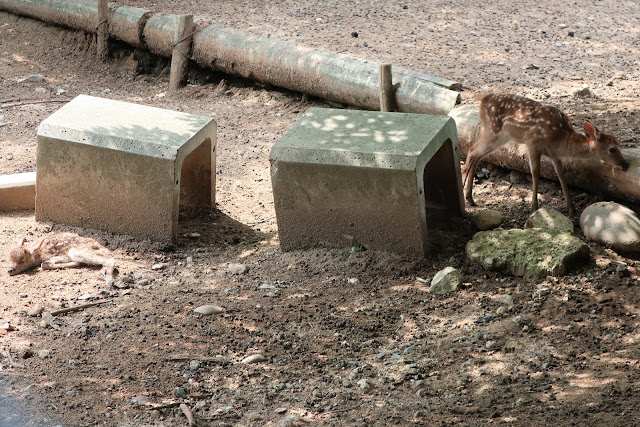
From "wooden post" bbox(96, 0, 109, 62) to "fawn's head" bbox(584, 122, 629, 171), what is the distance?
7.74 meters

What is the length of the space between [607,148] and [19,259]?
4711 mm

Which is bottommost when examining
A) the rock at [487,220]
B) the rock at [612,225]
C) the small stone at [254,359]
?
the small stone at [254,359]

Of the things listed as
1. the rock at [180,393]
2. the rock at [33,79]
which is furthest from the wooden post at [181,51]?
the rock at [180,393]

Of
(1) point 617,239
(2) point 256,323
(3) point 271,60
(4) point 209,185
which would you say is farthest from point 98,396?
(3) point 271,60

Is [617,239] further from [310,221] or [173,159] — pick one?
[173,159]

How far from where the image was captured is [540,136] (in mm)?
6656

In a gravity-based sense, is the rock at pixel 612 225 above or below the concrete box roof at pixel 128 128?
below

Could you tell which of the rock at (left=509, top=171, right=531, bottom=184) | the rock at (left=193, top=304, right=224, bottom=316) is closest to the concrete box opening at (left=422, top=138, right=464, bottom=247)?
the rock at (left=509, top=171, right=531, bottom=184)

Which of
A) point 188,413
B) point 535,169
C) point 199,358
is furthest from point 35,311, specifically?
point 535,169

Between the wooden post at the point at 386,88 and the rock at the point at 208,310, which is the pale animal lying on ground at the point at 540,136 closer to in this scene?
the wooden post at the point at 386,88

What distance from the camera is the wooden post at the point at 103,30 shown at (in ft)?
38.4

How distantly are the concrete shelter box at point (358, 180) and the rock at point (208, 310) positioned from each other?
3.37 ft

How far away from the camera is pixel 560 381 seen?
4.45m

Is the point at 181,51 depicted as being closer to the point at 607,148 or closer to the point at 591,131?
the point at 591,131
